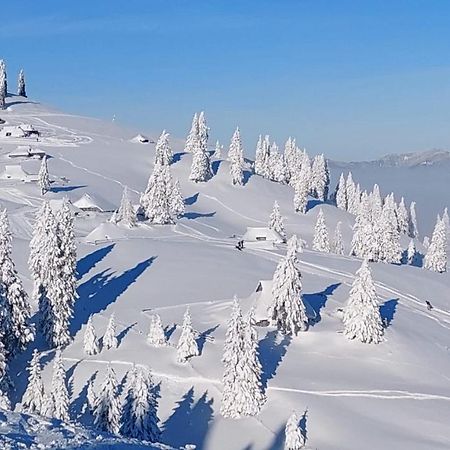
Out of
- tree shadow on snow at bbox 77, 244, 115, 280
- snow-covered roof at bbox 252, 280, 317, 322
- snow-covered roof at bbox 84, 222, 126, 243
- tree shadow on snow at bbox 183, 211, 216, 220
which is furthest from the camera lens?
tree shadow on snow at bbox 183, 211, 216, 220

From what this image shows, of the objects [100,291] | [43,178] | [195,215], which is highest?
[43,178]

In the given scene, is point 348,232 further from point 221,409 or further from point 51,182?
point 221,409

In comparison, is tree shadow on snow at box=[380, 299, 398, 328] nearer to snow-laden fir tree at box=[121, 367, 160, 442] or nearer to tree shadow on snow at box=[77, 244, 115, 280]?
snow-laden fir tree at box=[121, 367, 160, 442]

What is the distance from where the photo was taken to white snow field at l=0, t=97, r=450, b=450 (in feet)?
117

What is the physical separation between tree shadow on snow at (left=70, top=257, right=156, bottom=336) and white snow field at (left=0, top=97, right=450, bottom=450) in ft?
0.34

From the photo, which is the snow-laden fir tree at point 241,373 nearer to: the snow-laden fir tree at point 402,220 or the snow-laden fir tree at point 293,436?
the snow-laden fir tree at point 293,436

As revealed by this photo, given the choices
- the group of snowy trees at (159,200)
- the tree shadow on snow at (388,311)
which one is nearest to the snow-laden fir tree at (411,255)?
the group of snowy trees at (159,200)

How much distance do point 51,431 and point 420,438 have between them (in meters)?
24.7

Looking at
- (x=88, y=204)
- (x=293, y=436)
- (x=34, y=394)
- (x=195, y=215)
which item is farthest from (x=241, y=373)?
(x=195, y=215)

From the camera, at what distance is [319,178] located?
147375 mm

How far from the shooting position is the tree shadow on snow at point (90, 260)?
5954cm

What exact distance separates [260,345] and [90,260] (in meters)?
23.8

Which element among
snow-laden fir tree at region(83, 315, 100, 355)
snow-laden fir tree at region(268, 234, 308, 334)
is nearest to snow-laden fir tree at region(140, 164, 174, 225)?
snow-laden fir tree at region(268, 234, 308, 334)

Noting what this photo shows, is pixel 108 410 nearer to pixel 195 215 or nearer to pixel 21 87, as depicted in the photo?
pixel 195 215
